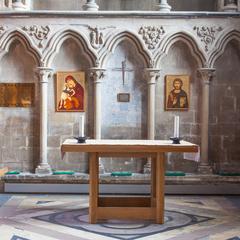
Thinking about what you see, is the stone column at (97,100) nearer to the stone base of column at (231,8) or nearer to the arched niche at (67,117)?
the arched niche at (67,117)

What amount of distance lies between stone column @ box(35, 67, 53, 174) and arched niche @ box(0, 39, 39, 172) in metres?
0.17

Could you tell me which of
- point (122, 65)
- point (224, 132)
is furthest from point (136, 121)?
point (224, 132)

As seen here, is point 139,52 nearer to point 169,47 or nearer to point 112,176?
point 169,47

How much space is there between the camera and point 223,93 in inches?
310

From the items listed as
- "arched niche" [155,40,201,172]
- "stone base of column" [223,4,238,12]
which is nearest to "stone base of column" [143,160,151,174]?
"arched niche" [155,40,201,172]

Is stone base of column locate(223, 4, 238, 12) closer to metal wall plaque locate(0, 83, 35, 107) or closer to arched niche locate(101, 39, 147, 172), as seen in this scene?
arched niche locate(101, 39, 147, 172)

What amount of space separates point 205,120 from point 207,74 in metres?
0.78

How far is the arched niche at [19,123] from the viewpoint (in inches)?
308

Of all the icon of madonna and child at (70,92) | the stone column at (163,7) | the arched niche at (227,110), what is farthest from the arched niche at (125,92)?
the arched niche at (227,110)

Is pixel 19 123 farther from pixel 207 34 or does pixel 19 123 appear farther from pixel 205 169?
pixel 207 34

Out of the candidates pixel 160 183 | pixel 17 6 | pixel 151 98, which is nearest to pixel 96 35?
pixel 151 98

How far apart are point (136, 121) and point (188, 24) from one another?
6.10 ft

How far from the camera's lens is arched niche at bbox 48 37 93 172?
308 inches

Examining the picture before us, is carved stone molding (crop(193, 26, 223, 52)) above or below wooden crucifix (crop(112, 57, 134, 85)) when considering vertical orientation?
above
